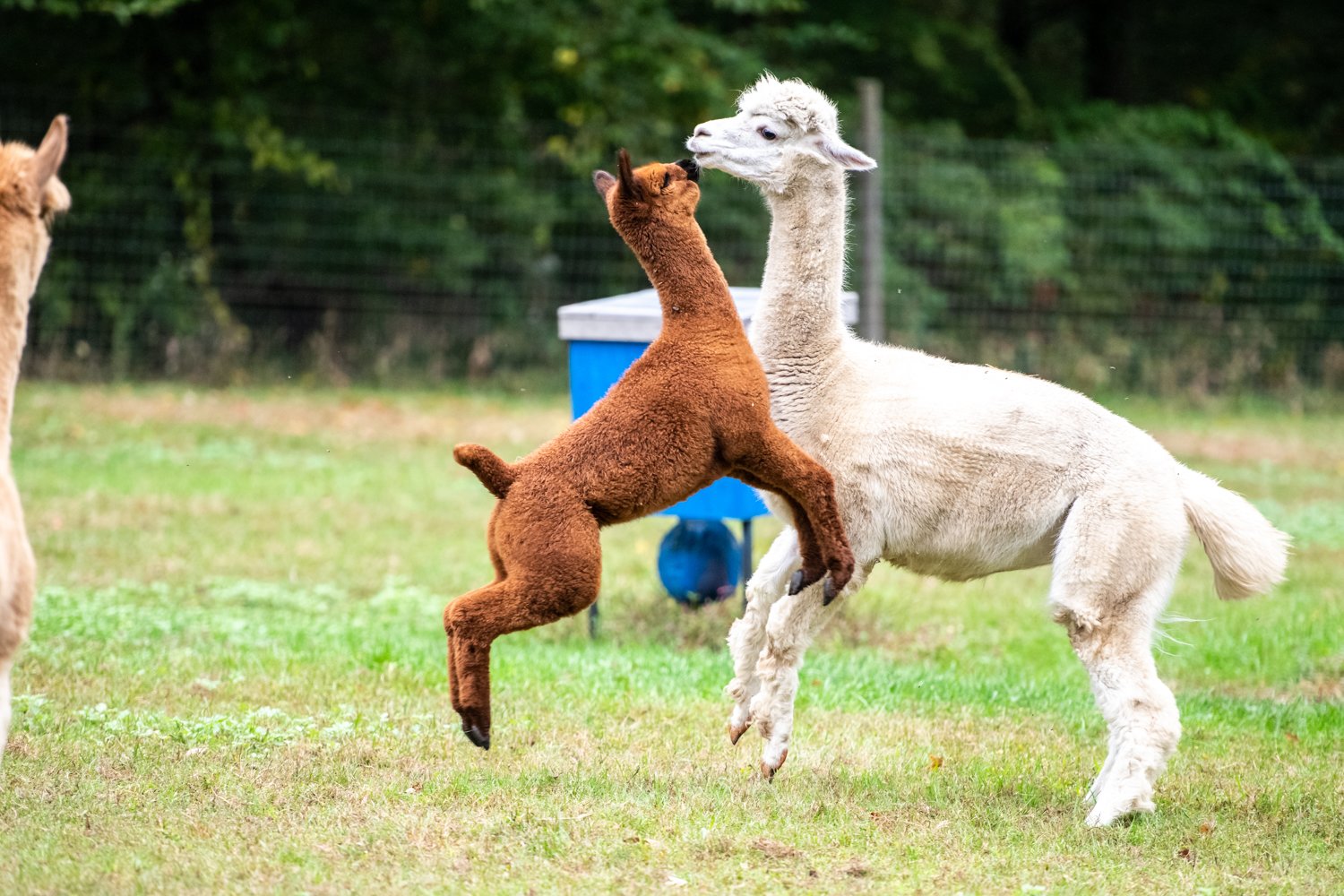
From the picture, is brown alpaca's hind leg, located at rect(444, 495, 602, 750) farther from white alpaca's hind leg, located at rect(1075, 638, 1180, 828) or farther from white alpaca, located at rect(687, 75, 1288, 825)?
white alpaca's hind leg, located at rect(1075, 638, 1180, 828)

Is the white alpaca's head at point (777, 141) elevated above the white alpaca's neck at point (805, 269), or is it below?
above

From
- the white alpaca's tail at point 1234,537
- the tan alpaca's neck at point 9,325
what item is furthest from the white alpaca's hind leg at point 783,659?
the tan alpaca's neck at point 9,325

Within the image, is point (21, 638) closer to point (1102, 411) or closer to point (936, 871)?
point (936, 871)

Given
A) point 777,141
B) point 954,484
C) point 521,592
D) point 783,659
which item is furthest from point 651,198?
Result: point 783,659

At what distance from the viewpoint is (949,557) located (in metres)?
4.29

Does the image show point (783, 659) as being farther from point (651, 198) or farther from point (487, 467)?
point (651, 198)

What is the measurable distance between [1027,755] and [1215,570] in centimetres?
88

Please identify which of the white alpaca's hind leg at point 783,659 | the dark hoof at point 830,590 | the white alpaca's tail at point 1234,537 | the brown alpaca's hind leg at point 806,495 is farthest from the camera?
the white alpaca's tail at point 1234,537

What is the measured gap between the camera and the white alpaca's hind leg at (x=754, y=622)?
436 centimetres

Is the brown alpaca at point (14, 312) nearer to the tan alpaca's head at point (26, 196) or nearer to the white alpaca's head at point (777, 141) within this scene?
the tan alpaca's head at point (26, 196)

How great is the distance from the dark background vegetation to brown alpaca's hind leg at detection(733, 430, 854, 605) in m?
10.9

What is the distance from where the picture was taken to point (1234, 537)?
168 inches

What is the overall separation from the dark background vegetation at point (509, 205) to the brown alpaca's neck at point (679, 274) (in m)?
10.7

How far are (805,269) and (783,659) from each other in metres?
1.11
